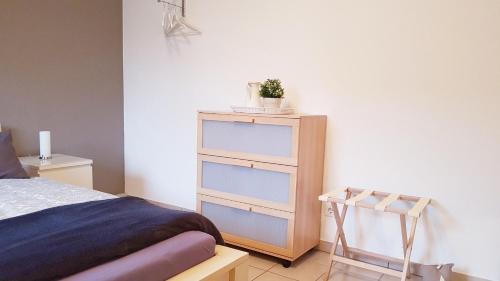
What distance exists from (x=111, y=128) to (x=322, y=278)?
2.55m

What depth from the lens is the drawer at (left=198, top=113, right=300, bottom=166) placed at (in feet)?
8.20

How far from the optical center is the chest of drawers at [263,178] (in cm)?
252

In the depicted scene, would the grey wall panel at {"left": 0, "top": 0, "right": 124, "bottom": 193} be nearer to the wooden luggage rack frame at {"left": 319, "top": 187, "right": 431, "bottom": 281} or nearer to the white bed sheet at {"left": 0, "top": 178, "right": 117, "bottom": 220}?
the white bed sheet at {"left": 0, "top": 178, "right": 117, "bottom": 220}

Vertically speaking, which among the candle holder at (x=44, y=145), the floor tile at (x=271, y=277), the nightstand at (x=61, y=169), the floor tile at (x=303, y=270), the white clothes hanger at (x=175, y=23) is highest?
the white clothes hanger at (x=175, y=23)

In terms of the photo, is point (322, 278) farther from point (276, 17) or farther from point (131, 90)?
point (131, 90)

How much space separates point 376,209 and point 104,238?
4.73 ft

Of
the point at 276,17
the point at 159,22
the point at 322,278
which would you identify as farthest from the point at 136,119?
the point at 322,278

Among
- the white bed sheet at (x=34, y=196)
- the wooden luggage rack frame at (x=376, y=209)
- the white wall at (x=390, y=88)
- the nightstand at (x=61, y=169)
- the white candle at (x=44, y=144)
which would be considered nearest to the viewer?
the white bed sheet at (x=34, y=196)

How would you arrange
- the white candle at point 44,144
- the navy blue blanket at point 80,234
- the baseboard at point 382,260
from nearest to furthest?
the navy blue blanket at point 80,234 → the baseboard at point 382,260 → the white candle at point 44,144

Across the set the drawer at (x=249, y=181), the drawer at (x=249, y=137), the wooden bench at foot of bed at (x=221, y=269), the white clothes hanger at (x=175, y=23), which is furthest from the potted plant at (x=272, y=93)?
the wooden bench at foot of bed at (x=221, y=269)

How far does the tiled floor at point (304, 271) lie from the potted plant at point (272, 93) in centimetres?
111

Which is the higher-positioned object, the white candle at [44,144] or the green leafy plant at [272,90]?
the green leafy plant at [272,90]

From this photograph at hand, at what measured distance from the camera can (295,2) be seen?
9.35ft

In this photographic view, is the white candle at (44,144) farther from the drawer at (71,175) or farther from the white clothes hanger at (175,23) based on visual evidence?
the white clothes hanger at (175,23)
